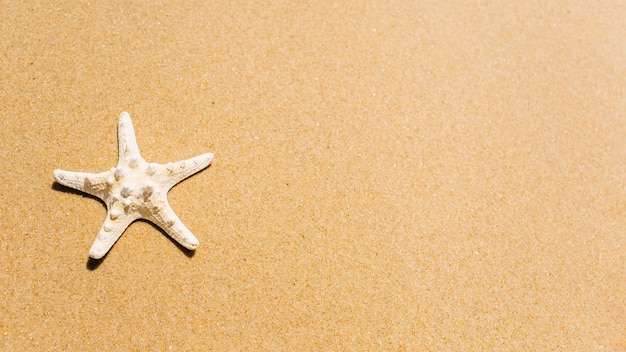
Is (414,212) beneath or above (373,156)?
beneath

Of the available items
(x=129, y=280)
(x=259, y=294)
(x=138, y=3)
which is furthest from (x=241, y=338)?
(x=138, y=3)

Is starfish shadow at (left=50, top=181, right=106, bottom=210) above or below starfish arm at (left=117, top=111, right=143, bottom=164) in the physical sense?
below

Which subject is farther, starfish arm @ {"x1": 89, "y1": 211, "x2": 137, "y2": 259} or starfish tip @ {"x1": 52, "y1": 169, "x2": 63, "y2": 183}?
starfish tip @ {"x1": 52, "y1": 169, "x2": 63, "y2": 183}

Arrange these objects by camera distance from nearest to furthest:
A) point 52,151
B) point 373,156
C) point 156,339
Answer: point 156,339, point 52,151, point 373,156

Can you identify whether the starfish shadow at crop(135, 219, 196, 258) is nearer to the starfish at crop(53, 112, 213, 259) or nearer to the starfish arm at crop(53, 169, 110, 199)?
the starfish at crop(53, 112, 213, 259)

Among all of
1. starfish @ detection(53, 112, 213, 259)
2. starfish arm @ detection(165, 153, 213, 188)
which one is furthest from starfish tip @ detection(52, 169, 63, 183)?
starfish arm @ detection(165, 153, 213, 188)

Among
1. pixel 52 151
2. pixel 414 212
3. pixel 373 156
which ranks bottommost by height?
pixel 414 212

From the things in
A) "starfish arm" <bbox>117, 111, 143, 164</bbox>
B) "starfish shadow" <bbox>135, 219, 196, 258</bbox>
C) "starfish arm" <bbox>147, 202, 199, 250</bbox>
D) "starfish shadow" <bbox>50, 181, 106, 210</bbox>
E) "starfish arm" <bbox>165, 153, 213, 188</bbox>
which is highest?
"starfish arm" <bbox>117, 111, 143, 164</bbox>

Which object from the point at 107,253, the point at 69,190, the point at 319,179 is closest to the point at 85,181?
the point at 69,190

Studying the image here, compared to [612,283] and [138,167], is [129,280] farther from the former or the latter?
[612,283]
